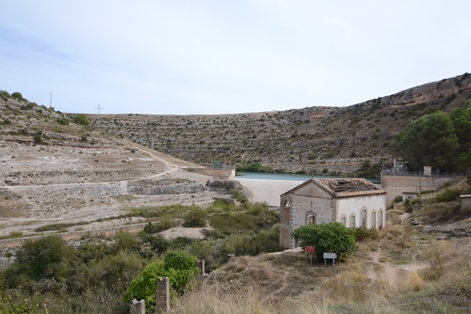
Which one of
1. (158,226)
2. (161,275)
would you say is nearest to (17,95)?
(158,226)

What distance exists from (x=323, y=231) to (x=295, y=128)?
58.2 m

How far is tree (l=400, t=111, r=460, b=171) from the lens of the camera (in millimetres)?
32844

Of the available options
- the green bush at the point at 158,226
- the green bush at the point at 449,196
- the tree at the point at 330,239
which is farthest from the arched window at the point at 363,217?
the green bush at the point at 158,226

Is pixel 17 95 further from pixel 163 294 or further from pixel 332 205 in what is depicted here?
pixel 163 294

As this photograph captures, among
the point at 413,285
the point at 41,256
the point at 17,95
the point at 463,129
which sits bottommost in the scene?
the point at 41,256

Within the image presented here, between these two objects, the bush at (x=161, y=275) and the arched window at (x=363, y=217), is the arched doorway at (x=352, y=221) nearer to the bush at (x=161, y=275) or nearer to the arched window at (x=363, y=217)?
the arched window at (x=363, y=217)

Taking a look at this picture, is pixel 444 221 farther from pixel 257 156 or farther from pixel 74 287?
pixel 257 156

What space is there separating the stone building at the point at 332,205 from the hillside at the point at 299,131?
96.0ft

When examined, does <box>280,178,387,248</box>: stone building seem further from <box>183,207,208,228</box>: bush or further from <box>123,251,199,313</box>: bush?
<box>123,251,199,313</box>: bush

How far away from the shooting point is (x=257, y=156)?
6350cm

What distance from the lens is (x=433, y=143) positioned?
112 feet

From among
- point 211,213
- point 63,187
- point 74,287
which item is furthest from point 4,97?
point 74,287

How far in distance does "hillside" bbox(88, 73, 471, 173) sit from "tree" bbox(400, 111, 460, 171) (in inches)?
478

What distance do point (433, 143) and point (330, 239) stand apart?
2345 centimetres
